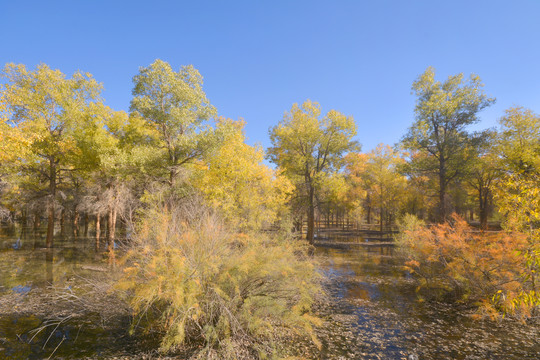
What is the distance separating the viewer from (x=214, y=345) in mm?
5926

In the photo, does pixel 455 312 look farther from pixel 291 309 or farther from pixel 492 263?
pixel 291 309

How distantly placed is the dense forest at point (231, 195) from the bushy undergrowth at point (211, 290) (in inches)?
1.7

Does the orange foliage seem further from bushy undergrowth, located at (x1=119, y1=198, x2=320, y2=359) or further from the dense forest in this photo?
bushy undergrowth, located at (x1=119, y1=198, x2=320, y2=359)

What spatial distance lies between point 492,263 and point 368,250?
46.2 ft

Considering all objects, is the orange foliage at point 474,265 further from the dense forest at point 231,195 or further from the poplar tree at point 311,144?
the poplar tree at point 311,144

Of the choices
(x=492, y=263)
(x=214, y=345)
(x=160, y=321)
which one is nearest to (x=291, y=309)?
(x=214, y=345)

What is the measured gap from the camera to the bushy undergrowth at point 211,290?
17.8 feet

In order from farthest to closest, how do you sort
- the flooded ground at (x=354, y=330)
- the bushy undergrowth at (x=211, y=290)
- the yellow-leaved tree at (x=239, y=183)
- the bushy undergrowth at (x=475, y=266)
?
the yellow-leaved tree at (x=239, y=183)
the bushy undergrowth at (x=475, y=266)
the flooded ground at (x=354, y=330)
the bushy undergrowth at (x=211, y=290)

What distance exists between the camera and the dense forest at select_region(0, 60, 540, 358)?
581 cm

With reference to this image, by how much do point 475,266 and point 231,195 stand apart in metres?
10.2

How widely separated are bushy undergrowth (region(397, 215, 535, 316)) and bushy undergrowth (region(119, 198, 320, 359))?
5.73 m

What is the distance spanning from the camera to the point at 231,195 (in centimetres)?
1369

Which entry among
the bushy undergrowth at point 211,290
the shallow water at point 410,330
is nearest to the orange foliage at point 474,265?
the shallow water at point 410,330

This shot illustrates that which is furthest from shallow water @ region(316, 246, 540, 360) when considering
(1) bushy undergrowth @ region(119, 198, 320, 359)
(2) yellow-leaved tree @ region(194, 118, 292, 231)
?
(2) yellow-leaved tree @ region(194, 118, 292, 231)
